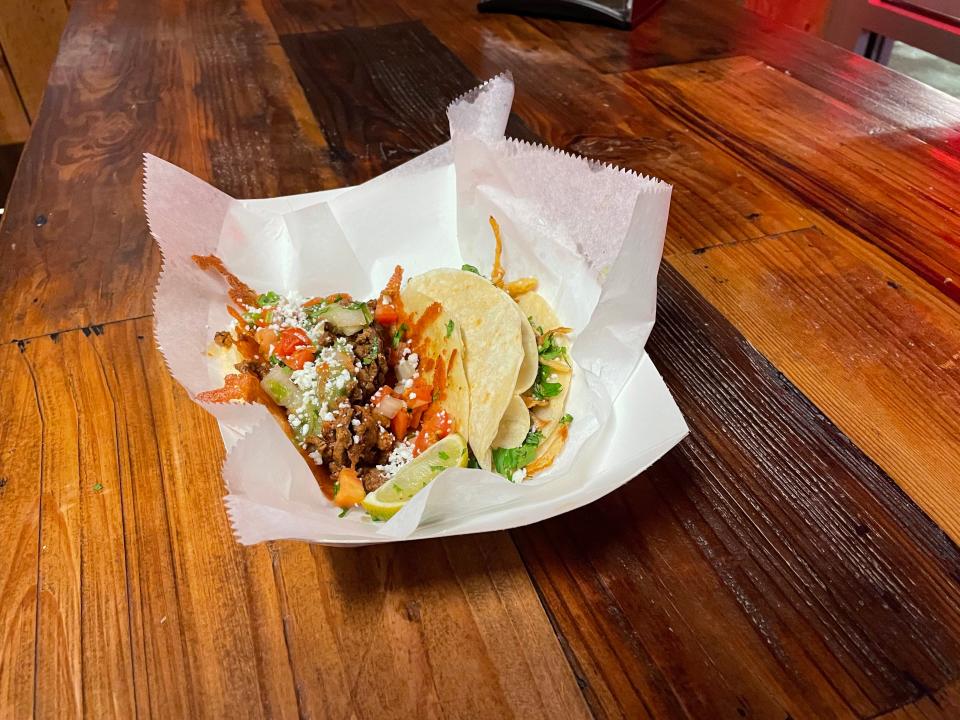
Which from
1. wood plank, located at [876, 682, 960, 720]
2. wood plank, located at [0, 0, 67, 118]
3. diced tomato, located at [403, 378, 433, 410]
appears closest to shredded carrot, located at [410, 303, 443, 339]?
diced tomato, located at [403, 378, 433, 410]

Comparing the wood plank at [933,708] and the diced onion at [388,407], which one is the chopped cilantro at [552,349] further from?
the wood plank at [933,708]

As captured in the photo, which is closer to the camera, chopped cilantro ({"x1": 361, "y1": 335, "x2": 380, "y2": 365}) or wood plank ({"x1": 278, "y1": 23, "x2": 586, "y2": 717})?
wood plank ({"x1": 278, "y1": 23, "x2": 586, "y2": 717})

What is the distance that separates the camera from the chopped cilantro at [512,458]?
991mm

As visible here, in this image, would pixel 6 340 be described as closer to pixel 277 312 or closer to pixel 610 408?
pixel 277 312

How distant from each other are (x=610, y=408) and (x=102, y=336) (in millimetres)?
901

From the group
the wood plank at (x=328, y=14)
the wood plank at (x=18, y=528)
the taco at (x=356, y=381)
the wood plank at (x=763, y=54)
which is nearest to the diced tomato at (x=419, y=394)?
the taco at (x=356, y=381)

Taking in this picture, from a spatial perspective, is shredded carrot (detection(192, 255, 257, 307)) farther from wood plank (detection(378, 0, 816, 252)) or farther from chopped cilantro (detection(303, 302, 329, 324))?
wood plank (detection(378, 0, 816, 252))

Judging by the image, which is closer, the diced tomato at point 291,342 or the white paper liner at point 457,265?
the white paper liner at point 457,265

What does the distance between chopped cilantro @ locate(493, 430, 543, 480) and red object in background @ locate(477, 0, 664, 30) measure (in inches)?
81.4

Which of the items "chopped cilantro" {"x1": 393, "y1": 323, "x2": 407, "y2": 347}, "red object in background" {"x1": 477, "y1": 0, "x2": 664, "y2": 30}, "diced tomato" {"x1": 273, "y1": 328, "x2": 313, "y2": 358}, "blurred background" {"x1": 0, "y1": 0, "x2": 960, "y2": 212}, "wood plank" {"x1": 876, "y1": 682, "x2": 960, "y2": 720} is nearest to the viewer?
"wood plank" {"x1": 876, "y1": 682, "x2": 960, "y2": 720}

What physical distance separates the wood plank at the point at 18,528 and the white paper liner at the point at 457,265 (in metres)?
0.27

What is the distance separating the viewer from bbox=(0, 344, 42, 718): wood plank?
80cm

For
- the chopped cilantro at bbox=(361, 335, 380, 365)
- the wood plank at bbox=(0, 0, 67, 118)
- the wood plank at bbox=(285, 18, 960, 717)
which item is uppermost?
the chopped cilantro at bbox=(361, 335, 380, 365)

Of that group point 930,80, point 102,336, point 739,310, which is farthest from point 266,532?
point 930,80
